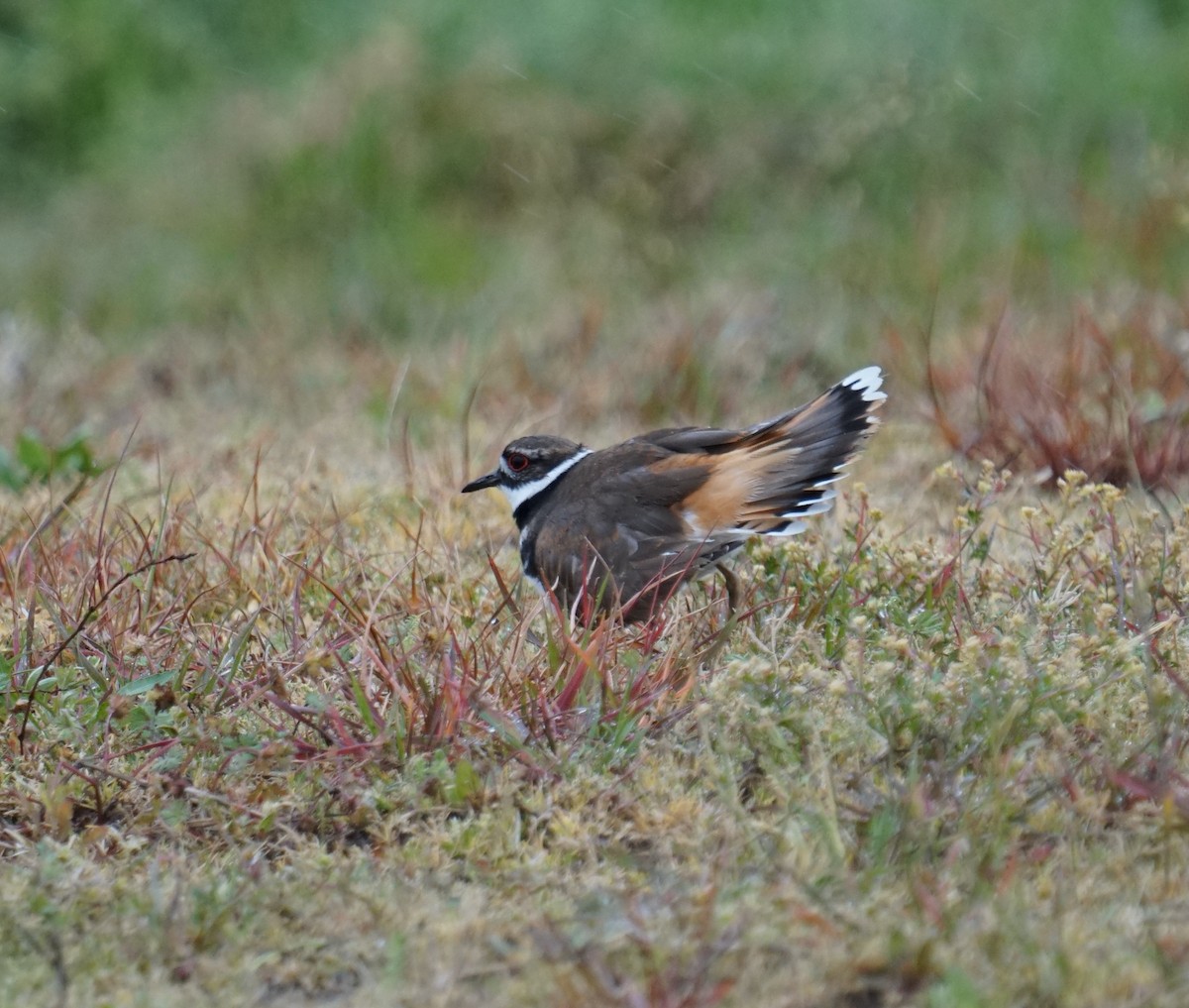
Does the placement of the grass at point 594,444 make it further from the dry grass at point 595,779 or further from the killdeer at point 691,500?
the killdeer at point 691,500

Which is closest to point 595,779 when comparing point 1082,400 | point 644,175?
point 1082,400

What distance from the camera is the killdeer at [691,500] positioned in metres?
4.08

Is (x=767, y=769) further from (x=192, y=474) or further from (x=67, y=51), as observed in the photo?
(x=67, y=51)

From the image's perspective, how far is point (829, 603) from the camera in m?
3.94

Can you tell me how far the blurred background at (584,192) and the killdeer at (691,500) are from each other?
2484mm

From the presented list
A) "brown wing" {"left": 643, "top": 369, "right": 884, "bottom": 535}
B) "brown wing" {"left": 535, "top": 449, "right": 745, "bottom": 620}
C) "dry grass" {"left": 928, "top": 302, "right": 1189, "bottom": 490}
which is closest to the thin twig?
"brown wing" {"left": 535, "top": 449, "right": 745, "bottom": 620}

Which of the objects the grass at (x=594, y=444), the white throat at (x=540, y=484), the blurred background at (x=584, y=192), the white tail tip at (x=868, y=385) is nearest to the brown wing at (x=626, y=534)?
the grass at (x=594, y=444)

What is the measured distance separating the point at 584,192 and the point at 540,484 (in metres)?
5.05

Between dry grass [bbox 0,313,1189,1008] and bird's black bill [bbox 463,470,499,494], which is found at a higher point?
bird's black bill [bbox 463,470,499,494]

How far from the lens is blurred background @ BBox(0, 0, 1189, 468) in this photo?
750 centimetres

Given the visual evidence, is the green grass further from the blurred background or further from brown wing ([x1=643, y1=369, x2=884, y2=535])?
brown wing ([x1=643, y1=369, x2=884, y2=535])

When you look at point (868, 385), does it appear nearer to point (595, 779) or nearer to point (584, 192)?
point (595, 779)

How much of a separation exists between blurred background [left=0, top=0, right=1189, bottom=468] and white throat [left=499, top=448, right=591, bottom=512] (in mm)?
2085

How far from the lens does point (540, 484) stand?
461cm
